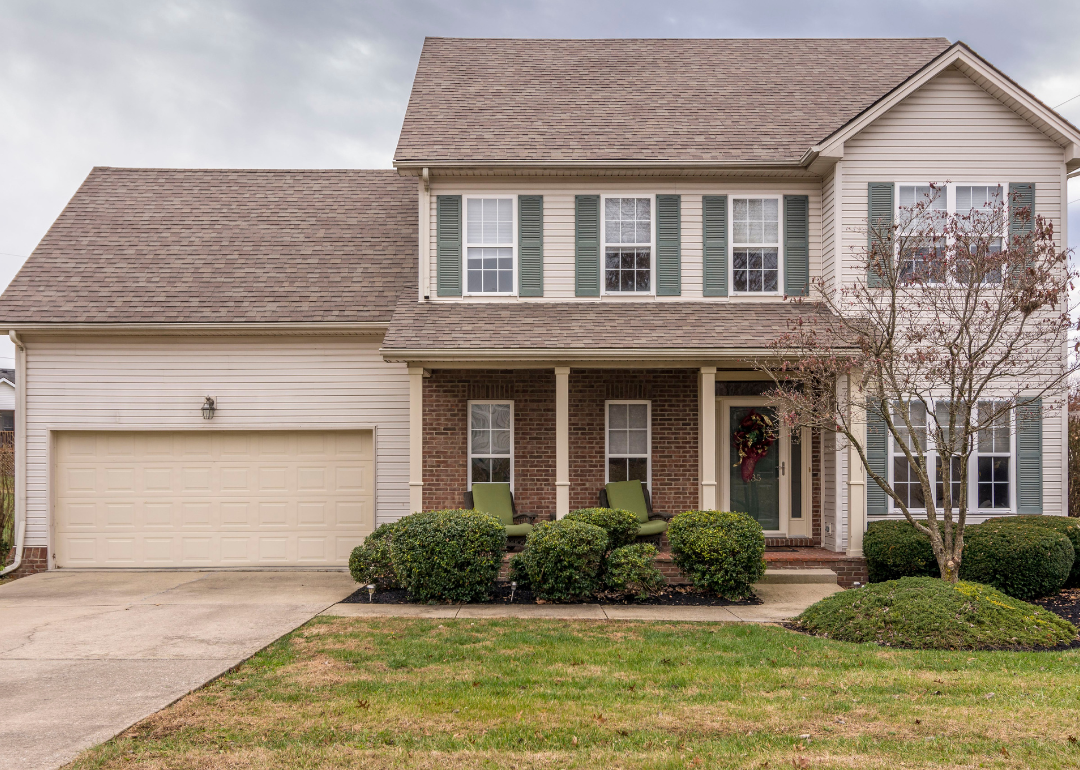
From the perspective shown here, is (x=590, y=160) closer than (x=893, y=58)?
Yes

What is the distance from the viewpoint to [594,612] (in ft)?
28.2

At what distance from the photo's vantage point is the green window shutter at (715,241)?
11.8m

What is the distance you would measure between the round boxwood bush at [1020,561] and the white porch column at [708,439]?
3017 millimetres

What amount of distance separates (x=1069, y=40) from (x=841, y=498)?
41.9 feet

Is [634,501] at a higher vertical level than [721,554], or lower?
higher

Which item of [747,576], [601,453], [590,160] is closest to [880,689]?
[747,576]

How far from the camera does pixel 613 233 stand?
11852mm

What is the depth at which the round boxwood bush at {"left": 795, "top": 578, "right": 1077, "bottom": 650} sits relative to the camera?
701 centimetres

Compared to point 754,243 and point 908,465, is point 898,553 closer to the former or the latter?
point 908,465

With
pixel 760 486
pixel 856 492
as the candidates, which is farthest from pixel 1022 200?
pixel 760 486

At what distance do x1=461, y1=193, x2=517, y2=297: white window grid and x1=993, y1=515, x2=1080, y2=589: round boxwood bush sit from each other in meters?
7.25

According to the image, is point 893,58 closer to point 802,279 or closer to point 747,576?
point 802,279

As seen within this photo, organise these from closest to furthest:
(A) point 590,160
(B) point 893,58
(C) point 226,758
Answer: (C) point 226,758, (A) point 590,160, (B) point 893,58

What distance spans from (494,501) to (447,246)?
376cm
